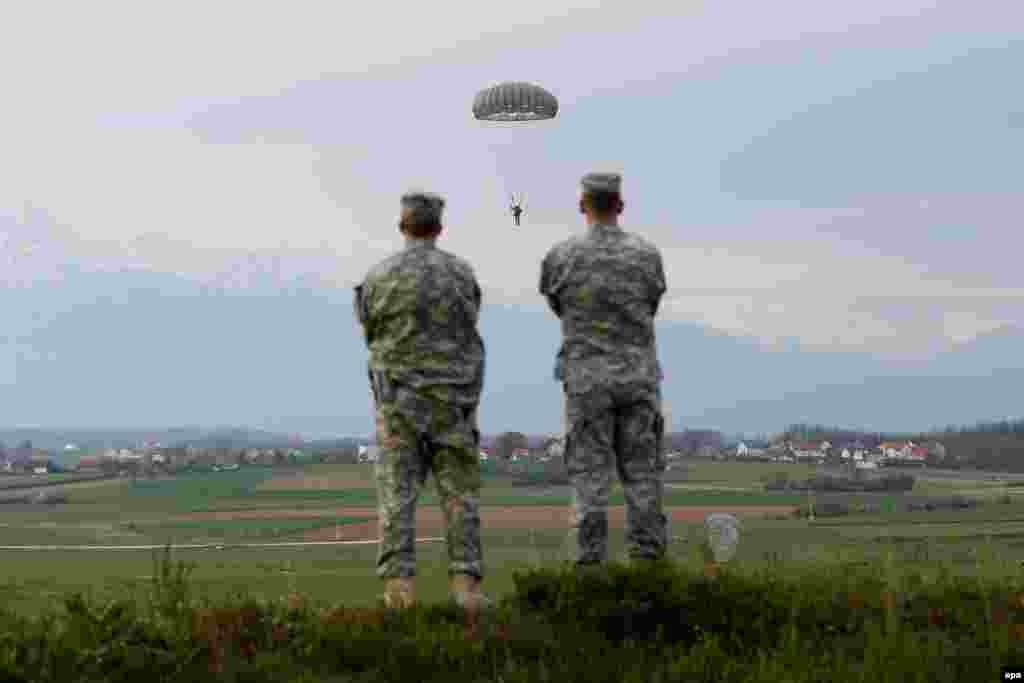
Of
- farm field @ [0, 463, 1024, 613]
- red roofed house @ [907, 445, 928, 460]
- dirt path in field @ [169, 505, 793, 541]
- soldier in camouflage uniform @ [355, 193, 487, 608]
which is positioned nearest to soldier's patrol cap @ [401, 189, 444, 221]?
soldier in camouflage uniform @ [355, 193, 487, 608]

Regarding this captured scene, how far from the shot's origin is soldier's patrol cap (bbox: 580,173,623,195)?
10.8 m

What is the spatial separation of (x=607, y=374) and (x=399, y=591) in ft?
7.12

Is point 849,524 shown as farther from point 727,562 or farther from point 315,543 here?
point 727,562

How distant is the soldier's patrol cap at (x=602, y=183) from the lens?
10.8m

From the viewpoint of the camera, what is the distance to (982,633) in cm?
923

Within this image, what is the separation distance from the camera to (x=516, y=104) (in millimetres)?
48531

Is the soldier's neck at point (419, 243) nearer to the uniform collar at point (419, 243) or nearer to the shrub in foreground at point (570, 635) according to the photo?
the uniform collar at point (419, 243)

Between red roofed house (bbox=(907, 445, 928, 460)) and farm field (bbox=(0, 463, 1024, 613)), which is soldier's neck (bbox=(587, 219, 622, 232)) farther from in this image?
red roofed house (bbox=(907, 445, 928, 460))

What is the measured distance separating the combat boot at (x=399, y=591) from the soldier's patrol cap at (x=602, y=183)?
3.16 metres

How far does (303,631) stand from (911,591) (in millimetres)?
4278

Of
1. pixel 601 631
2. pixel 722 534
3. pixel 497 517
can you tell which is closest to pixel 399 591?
pixel 601 631

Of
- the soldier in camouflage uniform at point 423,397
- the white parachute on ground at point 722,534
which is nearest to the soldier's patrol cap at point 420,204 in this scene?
the soldier in camouflage uniform at point 423,397

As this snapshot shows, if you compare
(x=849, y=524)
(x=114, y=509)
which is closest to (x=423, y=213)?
(x=849, y=524)

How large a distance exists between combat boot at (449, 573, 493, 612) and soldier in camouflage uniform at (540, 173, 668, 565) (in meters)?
0.84
